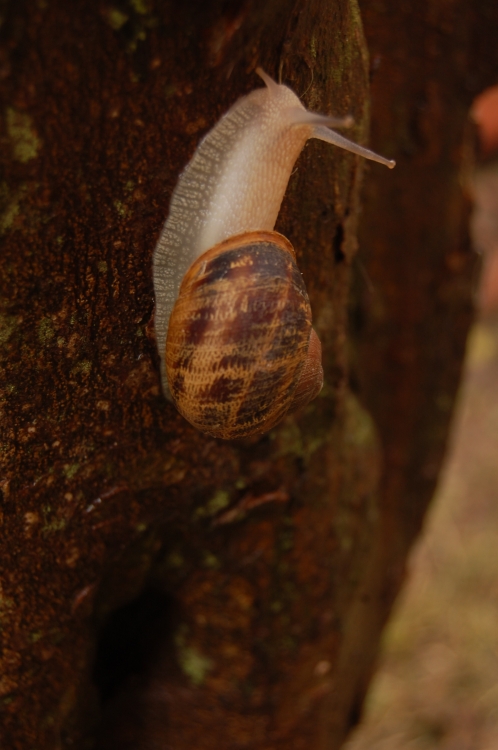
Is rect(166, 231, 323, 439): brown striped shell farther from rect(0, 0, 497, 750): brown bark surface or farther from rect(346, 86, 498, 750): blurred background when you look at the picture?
Result: rect(346, 86, 498, 750): blurred background

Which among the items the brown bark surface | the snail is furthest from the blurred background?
the snail

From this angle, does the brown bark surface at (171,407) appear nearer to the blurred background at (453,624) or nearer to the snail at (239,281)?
the snail at (239,281)

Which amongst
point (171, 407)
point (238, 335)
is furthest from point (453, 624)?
point (238, 335)

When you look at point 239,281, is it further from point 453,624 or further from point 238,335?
point 453,624

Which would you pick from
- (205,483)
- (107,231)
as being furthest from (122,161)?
(205,483)

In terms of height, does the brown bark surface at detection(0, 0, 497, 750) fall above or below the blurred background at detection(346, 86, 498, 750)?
above

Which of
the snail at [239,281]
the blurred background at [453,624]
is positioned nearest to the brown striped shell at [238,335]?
the snail at [239,281]
